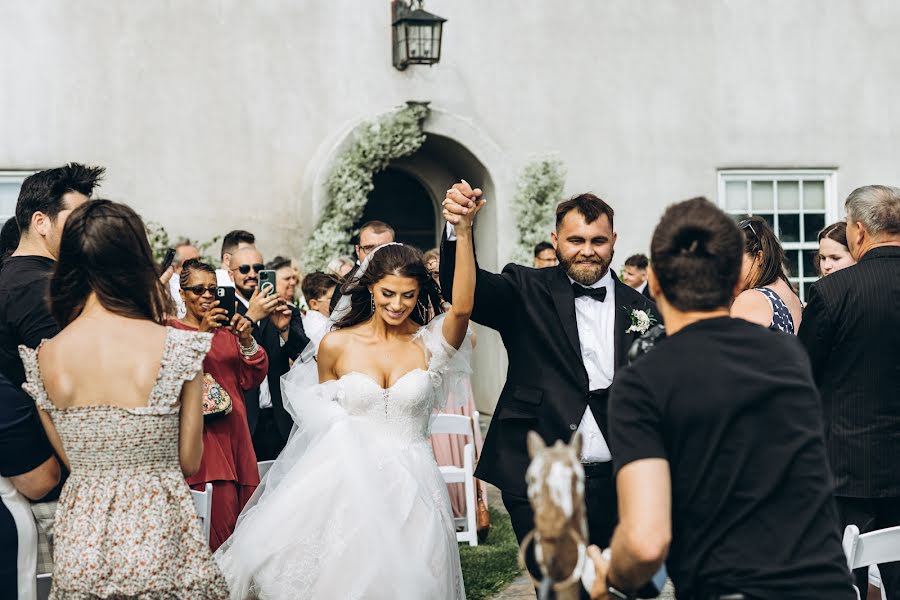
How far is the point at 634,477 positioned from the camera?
91.4 inches

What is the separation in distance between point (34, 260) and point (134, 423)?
127 centimetres

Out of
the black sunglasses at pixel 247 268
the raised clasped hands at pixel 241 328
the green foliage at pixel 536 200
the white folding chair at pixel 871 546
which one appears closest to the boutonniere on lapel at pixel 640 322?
the white folding chair at pixel 871 546

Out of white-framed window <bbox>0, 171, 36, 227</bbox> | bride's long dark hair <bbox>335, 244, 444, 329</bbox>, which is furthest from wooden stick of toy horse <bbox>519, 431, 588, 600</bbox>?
white-framed window <bbox>0, 171, 36, 227</bbox>

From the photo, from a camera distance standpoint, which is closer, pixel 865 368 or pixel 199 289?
pixel 865 368

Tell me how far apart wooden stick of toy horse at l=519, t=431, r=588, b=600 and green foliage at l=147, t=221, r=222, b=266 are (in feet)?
25.6

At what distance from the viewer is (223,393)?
4957 mm

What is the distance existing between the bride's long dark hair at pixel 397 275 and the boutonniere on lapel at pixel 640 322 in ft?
3.71

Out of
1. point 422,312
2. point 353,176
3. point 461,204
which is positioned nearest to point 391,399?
point 422,312

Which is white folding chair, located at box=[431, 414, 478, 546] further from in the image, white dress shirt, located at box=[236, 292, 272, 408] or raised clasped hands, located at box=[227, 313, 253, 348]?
raised clasped hands, located at box=[227, 313, 253, 348]

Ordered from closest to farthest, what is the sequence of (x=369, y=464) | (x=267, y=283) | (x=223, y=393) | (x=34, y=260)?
(x=34, y=260) < (x=369, y=464) < (x=223, y=393) < (x=267, y=283)

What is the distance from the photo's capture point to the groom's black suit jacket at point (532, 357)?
394 cm

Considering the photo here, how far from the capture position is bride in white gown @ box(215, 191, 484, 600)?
4207 millimetres

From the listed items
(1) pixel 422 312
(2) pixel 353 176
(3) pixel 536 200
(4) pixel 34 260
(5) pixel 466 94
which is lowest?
(1) pixel 422 312

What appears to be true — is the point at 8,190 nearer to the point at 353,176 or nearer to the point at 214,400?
the point at 353,176
